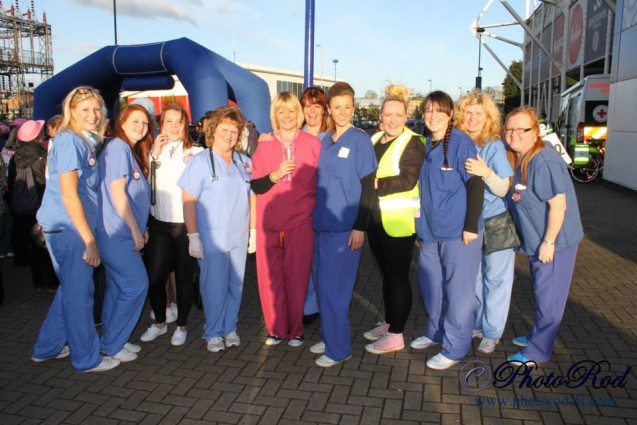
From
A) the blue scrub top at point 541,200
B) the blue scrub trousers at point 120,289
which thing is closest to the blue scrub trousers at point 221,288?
the blue scrub trousers at point 120,289

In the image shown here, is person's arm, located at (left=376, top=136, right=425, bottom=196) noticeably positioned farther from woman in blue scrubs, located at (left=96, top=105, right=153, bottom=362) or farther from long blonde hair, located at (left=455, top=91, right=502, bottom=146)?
woman in blue scrubs, located at (left=96, top=105, right=153, bottom=362)

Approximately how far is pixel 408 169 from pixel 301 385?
5.17ft

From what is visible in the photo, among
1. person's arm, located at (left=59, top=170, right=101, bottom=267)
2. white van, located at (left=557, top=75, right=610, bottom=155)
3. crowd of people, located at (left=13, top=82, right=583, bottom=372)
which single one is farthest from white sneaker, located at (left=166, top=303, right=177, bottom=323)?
white van, located at (left=557, top=75, right=610, bottom=155)

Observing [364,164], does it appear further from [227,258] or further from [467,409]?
[467,409]

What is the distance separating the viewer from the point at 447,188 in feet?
11.3

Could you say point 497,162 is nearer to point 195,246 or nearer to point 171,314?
point 195,246

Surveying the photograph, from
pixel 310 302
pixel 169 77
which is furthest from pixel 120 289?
pixel 169 77

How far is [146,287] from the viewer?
3.77m

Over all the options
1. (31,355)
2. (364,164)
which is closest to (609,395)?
(364,164)

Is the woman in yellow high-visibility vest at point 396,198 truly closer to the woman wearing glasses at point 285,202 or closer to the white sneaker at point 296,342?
the woman wearing glasses at point 285,202

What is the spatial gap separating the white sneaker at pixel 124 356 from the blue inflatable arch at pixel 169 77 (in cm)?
736

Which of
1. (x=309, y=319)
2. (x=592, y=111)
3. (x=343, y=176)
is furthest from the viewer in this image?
(x=592, y=111)

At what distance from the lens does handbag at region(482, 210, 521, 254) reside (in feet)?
12.0

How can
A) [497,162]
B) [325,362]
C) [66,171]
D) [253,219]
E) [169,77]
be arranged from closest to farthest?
[66,171], [497,162], [325,362], [253,219], [169,77]
